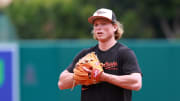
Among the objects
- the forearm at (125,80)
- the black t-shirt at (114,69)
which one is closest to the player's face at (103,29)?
the black t-shirt at (114,69)

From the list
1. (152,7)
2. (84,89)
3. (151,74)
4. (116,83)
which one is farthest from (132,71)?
(152,7)

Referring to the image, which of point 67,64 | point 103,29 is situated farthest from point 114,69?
point 67,64

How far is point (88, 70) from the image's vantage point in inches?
126

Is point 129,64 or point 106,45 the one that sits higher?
point 106,45

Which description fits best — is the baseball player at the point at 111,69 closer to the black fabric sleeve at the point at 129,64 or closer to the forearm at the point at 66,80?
the black fabric sleeve at the point at 129,64

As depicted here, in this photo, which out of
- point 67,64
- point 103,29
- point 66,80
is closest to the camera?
point 103,29

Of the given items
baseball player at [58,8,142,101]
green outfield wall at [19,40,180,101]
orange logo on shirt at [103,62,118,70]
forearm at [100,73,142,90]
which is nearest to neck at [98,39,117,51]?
baseball player at [58,8,142,101]

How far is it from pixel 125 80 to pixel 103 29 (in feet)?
1.47

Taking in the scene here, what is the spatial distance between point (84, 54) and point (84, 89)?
0.31 m

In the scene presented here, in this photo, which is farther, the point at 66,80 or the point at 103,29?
the point at 66,80

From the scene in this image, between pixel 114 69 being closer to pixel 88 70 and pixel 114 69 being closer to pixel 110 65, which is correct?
pixel 110 65

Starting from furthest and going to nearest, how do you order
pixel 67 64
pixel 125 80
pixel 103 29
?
pixel 67 64
pixel 103 29
pixel 125 80

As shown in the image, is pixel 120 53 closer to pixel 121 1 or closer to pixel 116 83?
pixel 116 83

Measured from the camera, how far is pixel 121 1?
778 inches
